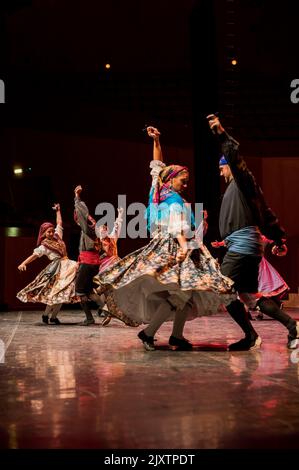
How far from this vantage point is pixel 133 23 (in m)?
12.2

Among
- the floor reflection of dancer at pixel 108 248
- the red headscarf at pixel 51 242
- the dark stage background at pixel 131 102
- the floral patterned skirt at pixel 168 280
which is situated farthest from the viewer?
the dark stage background at pixel 131 102

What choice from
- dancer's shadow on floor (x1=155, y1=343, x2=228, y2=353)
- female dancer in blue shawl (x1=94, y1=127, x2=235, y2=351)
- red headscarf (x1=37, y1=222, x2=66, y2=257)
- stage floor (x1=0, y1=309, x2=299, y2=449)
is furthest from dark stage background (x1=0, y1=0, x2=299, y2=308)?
stage floor (x1=0, y1=309, x2=299, y2=449)

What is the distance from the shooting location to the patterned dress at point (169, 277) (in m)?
4.08

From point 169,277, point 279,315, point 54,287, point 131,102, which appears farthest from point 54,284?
point 131,102

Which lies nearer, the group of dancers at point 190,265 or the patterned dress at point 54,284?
the group of dancers at point 190,265

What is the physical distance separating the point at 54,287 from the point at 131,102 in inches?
235

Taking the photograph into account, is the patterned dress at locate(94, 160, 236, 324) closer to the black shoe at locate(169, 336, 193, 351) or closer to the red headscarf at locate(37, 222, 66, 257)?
the black shoe at locate(169, 336, 193, 351)

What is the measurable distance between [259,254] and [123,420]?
2327 mm

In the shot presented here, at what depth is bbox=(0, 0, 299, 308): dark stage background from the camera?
412 inches

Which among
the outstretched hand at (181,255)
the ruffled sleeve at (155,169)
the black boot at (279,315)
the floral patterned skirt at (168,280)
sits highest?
the ruffled sleeve at (155,169)

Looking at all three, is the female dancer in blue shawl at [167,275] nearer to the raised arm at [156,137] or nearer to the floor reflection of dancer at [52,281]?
the raised arm at [156,137]

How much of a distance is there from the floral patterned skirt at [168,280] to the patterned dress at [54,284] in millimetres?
2607

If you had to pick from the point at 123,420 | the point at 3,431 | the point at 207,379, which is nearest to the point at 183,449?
the point at 123,420

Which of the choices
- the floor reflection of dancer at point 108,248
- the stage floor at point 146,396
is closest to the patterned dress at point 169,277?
the stage floor at point 146,396
